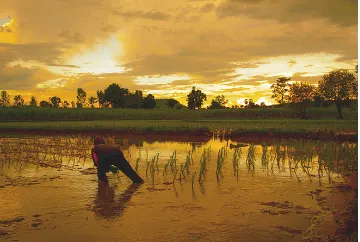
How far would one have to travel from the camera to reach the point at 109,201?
24.2 feet

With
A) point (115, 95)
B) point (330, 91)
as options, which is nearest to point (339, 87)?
point (330, 91)

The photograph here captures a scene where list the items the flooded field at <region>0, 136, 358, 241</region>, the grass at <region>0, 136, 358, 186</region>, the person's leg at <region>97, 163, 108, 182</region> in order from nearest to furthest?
the flooded field at <region>0, 136, 358, 241</region> → the person's leg at <region>97, 163, 108, 182</region> → the grass at <region>0, 136, 358, 186</region>

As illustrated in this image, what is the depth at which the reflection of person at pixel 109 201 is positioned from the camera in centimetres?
660

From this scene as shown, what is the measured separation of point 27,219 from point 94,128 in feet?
72.7

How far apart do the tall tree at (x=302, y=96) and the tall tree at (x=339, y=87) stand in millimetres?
2124

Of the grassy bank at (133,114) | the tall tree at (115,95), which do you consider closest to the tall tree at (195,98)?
the tall tree at (115,95)

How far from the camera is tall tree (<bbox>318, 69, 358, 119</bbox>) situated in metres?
48.0

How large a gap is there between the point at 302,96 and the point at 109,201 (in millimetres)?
48106

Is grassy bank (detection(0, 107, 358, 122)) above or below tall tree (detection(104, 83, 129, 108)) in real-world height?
below

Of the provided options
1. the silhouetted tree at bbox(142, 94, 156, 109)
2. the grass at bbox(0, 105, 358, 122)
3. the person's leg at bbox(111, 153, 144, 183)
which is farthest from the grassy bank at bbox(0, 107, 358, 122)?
the silhouetted tree at bbox(142, 94, 156, 109)

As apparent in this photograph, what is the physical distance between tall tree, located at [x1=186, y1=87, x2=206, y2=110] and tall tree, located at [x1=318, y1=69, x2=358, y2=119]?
1727 inches

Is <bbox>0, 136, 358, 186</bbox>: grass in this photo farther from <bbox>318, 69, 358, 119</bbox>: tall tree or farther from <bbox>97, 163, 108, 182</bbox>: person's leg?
<bbox>318, 69, 358, 119</bbox>: tall tree

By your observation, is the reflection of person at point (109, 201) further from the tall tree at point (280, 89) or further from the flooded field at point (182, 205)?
the tall tree at point (280, 89)

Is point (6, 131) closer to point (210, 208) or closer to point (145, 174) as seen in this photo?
point (145, 174)
